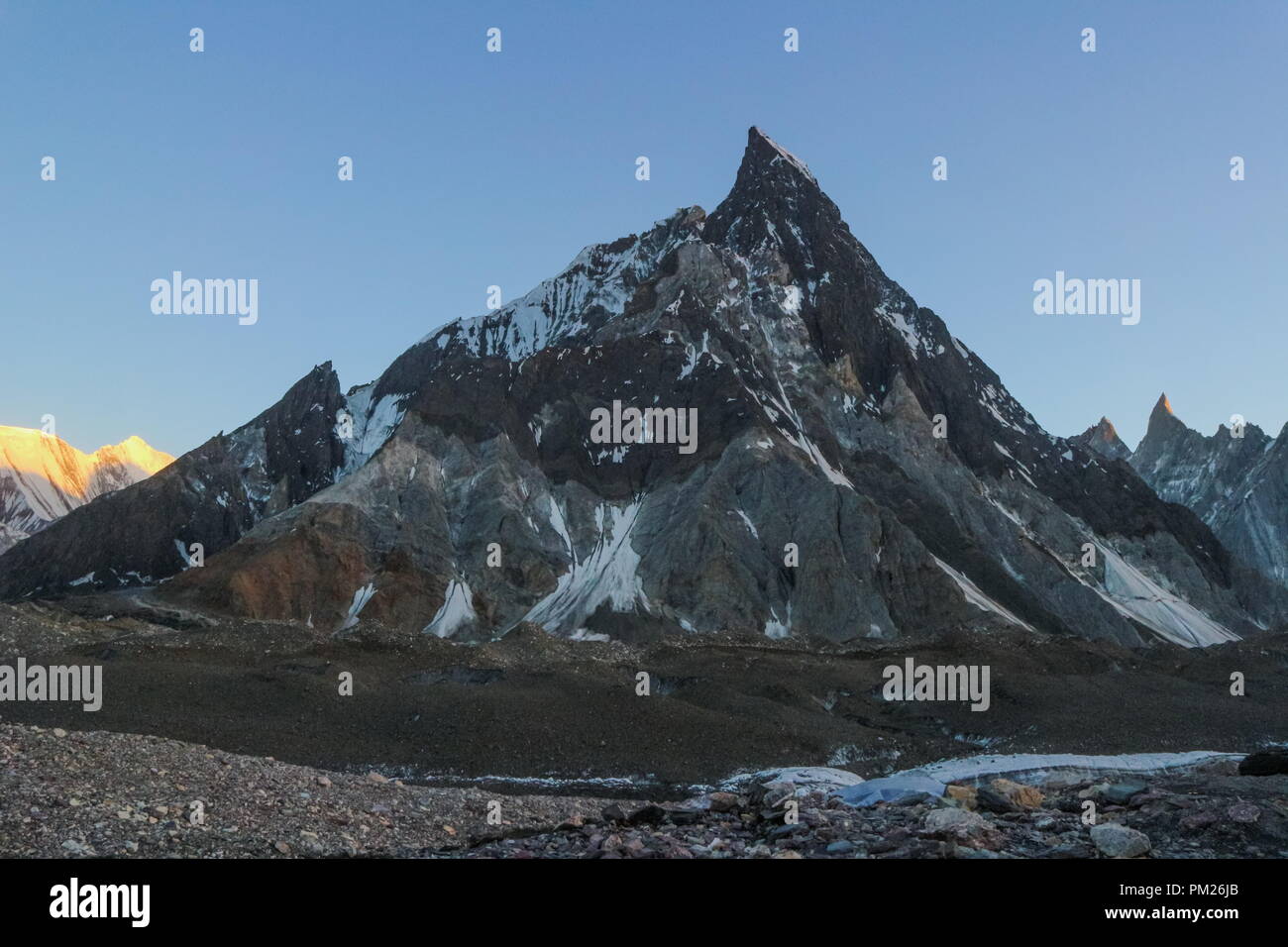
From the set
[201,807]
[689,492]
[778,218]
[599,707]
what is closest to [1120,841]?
[201,807]

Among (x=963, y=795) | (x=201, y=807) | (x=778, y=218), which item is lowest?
(x=963, y=795)

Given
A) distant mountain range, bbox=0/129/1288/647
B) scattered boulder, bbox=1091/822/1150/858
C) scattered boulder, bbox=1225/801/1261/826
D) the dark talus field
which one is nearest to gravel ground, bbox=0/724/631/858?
scattered boulder, bbox=1091/822/1150/858

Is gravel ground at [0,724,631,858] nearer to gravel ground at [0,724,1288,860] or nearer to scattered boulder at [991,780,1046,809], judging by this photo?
gravel ground at [0,724,1288,860]

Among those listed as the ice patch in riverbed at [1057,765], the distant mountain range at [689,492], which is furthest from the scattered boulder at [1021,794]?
the distant mountain range at [689,492]

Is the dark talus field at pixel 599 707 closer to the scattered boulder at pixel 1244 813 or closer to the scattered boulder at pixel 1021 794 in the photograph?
the scattered boulder at pixel 1021 794

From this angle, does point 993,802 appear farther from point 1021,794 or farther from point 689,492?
point 689,492
